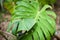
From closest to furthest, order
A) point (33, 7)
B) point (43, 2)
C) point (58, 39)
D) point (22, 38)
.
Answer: point (22, 38) → point (33, 7) → point (43, 2) → point (58, 39)

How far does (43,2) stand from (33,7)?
44 cm

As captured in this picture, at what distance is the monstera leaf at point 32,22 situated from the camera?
2788 millimetres

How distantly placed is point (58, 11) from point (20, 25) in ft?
12.0

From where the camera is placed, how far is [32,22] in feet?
8.95

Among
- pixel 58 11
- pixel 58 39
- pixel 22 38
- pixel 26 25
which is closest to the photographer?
pixel 26 25

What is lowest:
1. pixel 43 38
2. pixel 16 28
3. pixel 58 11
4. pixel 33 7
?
pixel 58 11

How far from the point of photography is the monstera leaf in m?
2.79

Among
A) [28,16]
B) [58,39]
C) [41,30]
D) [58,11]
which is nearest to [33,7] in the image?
[28,16]

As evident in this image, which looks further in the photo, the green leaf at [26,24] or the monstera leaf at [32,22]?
the monstera leaf at [32,22]

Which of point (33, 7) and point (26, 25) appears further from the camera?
point (33, 7)

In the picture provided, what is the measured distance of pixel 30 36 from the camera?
2820 millimetres

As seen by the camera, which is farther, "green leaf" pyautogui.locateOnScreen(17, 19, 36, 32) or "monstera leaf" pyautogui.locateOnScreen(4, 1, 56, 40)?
"monstera leaf" pyautogui.locateOnScreen(4, 1, 56, 40)

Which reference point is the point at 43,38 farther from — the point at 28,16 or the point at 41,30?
the point at 28,16

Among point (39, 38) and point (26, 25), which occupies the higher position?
point (26, 25)
